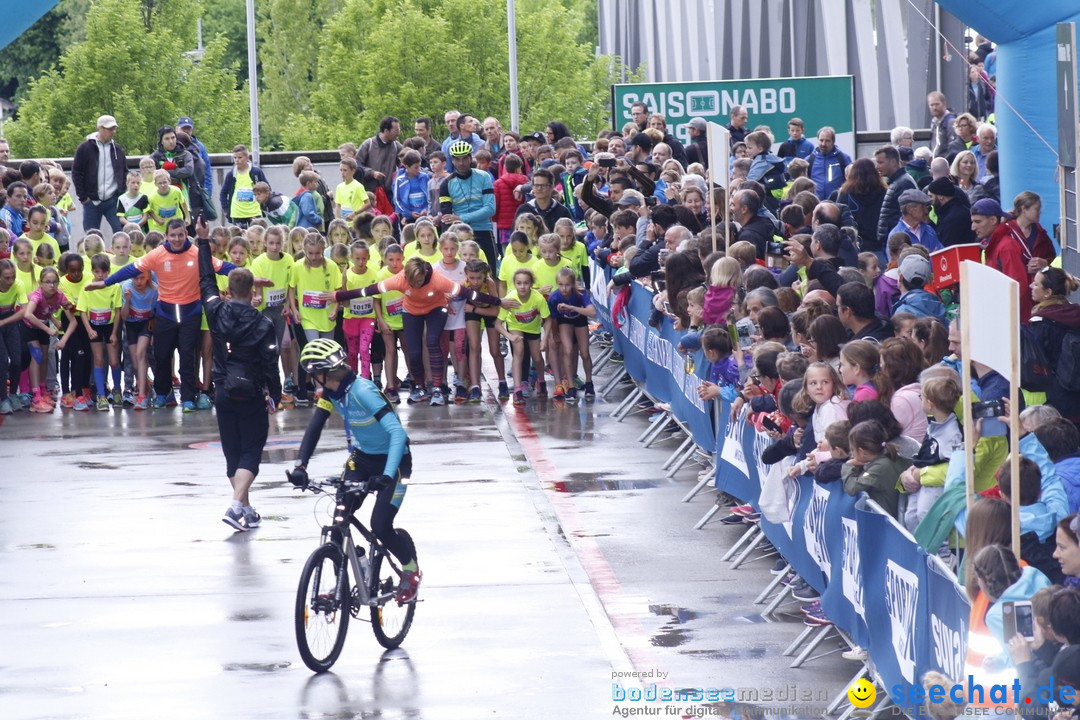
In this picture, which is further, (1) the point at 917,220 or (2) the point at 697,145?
(2) the point at 697,145

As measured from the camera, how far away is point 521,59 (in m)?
52.8

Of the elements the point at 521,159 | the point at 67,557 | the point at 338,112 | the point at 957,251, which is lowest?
the point at 67,557

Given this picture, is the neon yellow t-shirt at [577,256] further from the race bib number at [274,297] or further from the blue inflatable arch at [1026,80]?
the blue inflatable arch at [1026,80]

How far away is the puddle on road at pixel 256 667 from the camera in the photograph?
32.4 feet

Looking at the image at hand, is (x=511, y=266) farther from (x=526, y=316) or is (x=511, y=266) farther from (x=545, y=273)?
(x=526, y=316)

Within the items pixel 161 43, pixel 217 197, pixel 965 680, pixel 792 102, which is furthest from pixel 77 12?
pixel 965 680

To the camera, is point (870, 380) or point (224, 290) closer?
point (870, 380)

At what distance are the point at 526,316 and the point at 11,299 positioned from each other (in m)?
5.87

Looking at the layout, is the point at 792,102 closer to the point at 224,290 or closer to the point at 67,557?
the point at 224,290

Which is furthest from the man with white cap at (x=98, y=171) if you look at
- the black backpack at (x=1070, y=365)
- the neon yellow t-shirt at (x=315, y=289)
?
the black backpack at (x=1070, y=365)

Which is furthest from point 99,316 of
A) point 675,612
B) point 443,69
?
point 443,69

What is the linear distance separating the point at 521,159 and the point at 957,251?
11.0 meters

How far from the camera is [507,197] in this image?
22344mm

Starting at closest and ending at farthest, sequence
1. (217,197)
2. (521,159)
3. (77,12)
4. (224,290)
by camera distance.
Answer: (224,290) → (521,159) → (217,197) → (77,12)
